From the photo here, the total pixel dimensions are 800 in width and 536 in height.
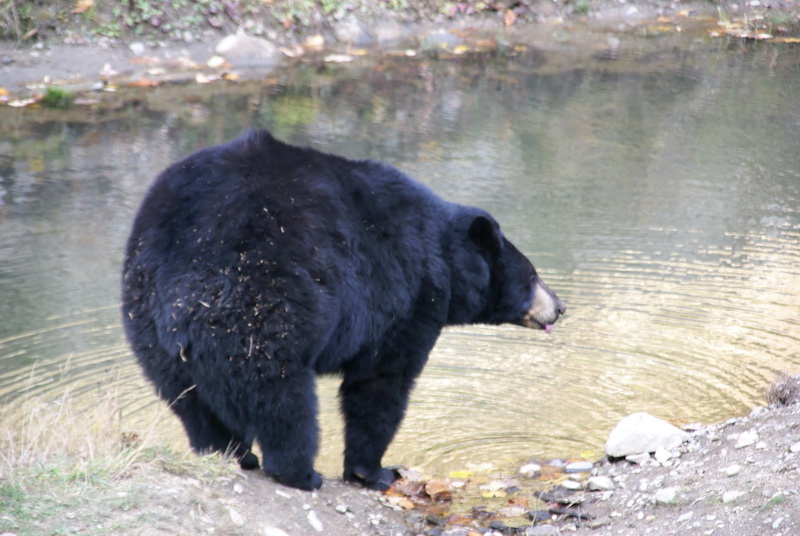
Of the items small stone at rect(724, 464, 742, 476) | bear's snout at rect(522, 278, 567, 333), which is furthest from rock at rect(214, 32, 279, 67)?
small stone at rect(724, 464, 742, 476)

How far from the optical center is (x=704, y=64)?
15523 millimetres

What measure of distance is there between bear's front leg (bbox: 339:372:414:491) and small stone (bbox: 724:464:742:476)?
5.03 feet

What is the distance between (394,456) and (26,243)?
4.45 m

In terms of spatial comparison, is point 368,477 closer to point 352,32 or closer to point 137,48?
point 137,48

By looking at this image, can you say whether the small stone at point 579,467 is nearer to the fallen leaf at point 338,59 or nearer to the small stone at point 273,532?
the small stone at point 273,532

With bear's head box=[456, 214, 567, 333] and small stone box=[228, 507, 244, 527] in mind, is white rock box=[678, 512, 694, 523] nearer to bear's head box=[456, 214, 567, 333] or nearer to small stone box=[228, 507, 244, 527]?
bear's head box=[456, 214, 567, 333]

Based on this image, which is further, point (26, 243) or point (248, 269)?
point (26, 243)

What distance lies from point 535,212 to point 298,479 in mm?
5107

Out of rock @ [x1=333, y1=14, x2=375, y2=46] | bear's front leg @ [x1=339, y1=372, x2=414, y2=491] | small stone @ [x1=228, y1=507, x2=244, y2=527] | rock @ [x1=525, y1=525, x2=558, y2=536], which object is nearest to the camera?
small stone @ [x1=228, y1=507, x2=244, y2=527]

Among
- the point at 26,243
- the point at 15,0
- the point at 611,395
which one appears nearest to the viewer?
the point at 611,395

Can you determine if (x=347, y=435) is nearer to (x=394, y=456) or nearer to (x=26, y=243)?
(x=394, y=456)

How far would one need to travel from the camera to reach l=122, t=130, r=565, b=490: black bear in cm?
398

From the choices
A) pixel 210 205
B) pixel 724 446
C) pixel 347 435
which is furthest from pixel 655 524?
pixel 210 205

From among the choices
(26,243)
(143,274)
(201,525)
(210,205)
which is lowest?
(26,243)
